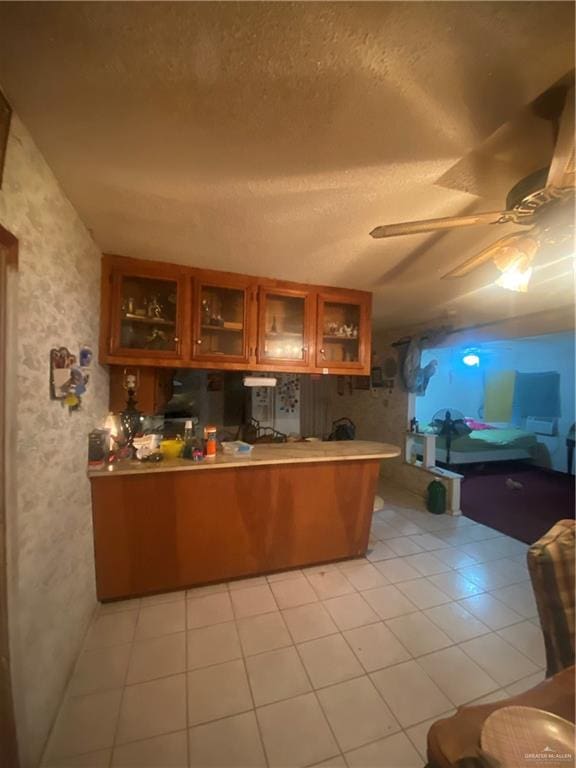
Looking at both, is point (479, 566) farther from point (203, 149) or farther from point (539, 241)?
point (203, 149)

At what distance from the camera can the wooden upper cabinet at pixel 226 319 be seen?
213cm

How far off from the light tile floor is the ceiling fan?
1953 millimetres

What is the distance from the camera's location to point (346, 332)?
2.55m

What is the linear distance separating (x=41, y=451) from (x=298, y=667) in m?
1.63

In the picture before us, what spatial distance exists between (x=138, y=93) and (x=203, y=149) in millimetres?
234

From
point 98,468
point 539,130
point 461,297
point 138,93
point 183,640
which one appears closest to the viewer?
point 138,93

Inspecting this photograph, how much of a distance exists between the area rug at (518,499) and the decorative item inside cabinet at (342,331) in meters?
2.53

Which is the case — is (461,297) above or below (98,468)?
above

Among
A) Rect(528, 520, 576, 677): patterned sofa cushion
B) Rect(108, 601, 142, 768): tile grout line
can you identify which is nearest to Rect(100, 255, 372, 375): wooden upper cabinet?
Rect(108, 601, 142, 768): tile grout line

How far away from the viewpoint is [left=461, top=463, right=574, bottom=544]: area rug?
10.4ft

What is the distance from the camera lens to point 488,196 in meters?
1.20

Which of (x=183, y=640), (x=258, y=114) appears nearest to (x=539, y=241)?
(x=258, y=114)

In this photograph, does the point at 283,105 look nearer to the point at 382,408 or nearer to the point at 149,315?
the point at 149,315

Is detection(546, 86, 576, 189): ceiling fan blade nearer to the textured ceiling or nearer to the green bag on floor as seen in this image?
the textured ceiling
